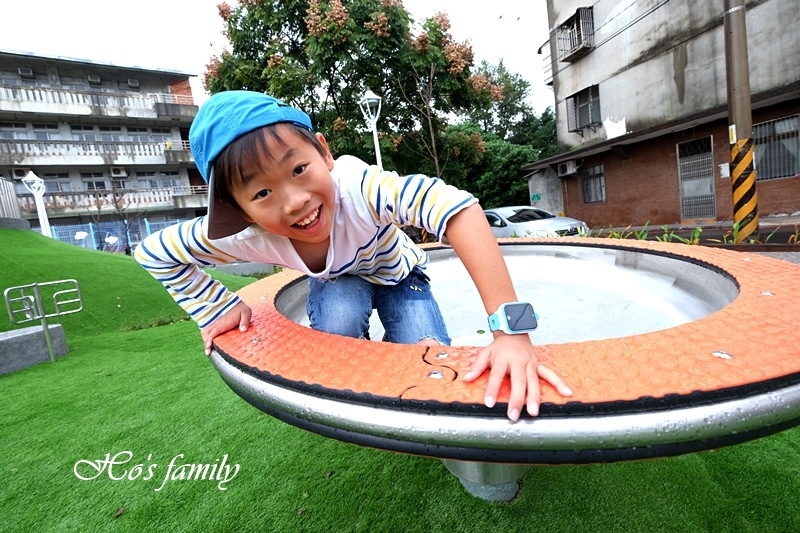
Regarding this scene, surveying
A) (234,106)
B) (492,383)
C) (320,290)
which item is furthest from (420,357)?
(320,290)

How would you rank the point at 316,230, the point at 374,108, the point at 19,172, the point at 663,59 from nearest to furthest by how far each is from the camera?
the point at 316,230
the point at 374,108
the point at 663,59
the point at 19,172

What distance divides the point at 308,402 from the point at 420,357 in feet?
0.74

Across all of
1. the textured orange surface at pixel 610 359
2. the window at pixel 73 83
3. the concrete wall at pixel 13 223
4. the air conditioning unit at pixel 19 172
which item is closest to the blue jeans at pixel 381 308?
the textured orange surface at pixel 610 359

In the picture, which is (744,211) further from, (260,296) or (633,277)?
(260,296)

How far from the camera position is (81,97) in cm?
2089

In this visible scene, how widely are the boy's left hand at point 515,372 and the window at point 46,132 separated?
2736cm

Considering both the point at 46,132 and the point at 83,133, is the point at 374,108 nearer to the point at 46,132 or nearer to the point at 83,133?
the point at 83,133

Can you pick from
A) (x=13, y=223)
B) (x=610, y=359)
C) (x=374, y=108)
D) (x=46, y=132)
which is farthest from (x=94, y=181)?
(x=610, y=359)

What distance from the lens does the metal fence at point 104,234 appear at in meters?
19.8

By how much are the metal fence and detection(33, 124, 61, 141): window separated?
4.66m

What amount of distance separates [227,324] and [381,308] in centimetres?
60

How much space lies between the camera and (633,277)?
6.91 ft

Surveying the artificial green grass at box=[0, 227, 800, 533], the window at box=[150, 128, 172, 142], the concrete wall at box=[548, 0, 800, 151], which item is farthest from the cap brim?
the window at box=[150, 128, 172, 142]

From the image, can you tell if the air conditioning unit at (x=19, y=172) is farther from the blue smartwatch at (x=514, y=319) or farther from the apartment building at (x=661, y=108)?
the blue smartwatch at (x=514, y=319)
